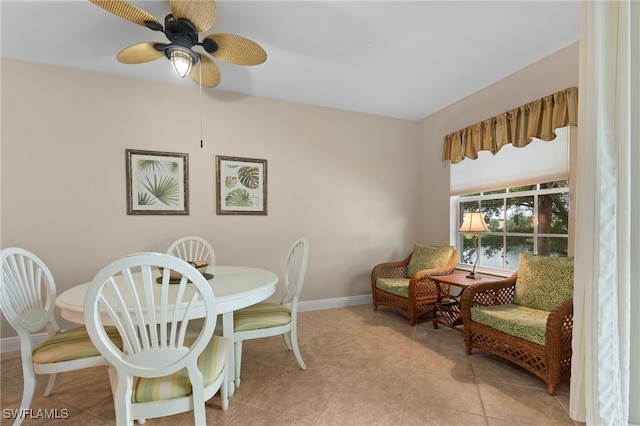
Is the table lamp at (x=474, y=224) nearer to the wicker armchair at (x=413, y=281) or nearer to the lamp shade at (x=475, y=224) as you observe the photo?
the lamp shade at (x=475, y=224)

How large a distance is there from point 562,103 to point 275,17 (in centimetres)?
242

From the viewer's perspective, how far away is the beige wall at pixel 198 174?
2.69m

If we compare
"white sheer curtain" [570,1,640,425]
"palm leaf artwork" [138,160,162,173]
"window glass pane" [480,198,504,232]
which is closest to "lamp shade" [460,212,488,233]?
"window glass pane" [480,198,504,232]

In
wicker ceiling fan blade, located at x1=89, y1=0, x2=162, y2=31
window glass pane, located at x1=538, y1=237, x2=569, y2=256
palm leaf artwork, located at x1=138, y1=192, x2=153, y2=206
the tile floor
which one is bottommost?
→ the tile floor

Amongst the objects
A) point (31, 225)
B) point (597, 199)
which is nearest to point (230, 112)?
point (31, 225)

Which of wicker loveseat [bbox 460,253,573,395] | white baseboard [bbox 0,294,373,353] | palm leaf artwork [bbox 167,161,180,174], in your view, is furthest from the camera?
white baseboard [bbox 0,294,373,353]

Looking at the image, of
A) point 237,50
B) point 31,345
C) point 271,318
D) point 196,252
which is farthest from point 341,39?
point 31,345

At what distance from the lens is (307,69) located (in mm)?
2857

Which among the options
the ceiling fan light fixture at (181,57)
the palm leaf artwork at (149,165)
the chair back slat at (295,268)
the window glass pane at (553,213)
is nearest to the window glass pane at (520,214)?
the window glass pane at (553,213)

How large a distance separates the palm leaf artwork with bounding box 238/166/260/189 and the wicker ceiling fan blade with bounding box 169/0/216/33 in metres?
1.70

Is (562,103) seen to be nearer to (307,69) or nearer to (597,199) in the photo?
(597,199)

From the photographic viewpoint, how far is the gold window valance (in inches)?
97.2

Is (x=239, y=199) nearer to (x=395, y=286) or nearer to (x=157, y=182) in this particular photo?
(x=157, y=182)

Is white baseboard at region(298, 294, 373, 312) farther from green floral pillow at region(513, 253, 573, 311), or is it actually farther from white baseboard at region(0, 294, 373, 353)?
green floral pillow at region(513, 253, 573, 311)
